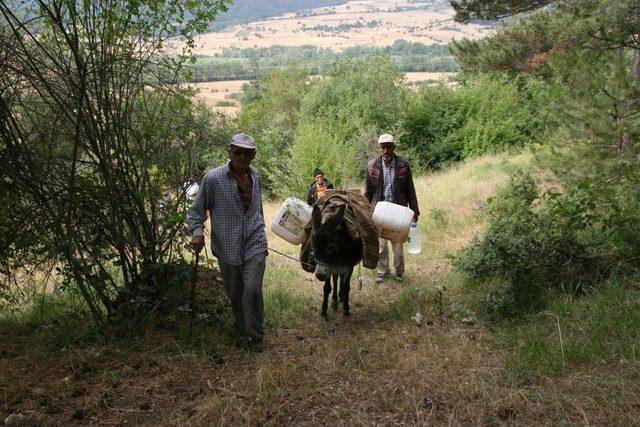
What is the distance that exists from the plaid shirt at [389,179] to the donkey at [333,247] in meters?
1.28

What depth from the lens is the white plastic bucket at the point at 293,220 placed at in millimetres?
6746

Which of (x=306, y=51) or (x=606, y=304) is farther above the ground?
(x=606, y=304)

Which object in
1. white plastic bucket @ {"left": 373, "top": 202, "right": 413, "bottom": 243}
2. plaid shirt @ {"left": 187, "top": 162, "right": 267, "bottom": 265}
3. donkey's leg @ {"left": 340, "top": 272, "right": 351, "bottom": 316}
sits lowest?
donkey's leg @ {"left": 340, "top": 272, "right": 351, "bottom": 316}

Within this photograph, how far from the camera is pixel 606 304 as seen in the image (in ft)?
16.0

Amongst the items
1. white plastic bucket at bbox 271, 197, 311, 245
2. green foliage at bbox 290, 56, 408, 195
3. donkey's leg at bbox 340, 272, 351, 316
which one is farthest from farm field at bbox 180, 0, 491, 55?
donkey's leg at bbox 340, 272, 351, 316

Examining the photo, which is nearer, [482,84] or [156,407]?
[156,407]

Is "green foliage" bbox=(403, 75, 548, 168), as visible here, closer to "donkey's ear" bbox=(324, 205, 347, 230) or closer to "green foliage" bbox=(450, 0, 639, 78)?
"green foliage" bbox=(450, 0, 639, 78)

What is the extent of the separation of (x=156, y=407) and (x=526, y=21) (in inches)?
503

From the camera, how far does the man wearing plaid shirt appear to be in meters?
5.04

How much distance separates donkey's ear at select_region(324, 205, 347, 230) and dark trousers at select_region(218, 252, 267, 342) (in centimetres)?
103

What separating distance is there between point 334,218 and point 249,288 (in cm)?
141

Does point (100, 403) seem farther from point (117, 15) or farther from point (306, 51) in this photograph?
point (306, 51)

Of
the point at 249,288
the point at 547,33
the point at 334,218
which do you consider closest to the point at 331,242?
the point at 334,218


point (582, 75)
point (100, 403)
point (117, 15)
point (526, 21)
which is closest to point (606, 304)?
point (582, 75)
